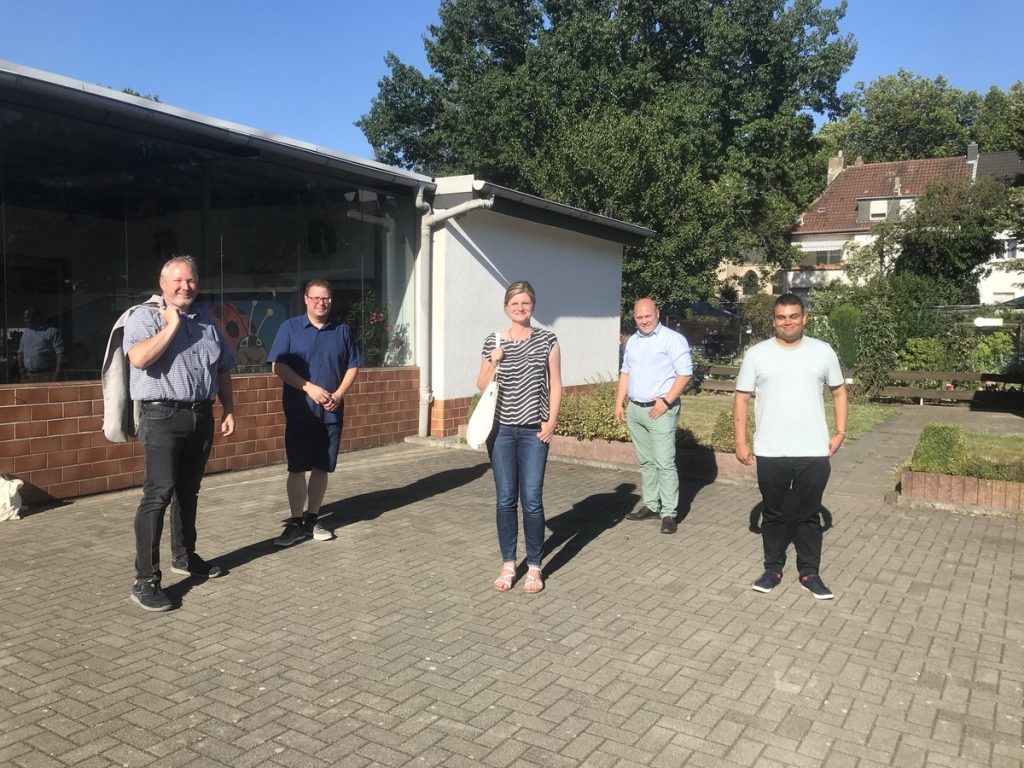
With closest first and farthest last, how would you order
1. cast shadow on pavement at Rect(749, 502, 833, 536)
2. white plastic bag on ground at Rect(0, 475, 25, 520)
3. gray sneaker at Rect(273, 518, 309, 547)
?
gray sneaker at Rect(273, 518, 309, 547), white plastic bag on ground at Rect(0, 475, 25, 520), cast shadow on pavement at Rect(749, 502, 833, 536)

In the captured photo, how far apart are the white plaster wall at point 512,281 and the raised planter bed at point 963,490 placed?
19.7 ft

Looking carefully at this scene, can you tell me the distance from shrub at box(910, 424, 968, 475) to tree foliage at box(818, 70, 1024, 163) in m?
56.2

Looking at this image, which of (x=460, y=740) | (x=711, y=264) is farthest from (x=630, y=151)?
(x=460, y=740)

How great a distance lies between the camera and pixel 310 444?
5.91 m

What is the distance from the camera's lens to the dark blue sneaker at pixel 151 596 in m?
4.58

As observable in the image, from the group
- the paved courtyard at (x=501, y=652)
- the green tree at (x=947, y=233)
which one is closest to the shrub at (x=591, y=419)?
the paved courtyard at (x=501, y=652)

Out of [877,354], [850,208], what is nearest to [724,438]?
[877,354]

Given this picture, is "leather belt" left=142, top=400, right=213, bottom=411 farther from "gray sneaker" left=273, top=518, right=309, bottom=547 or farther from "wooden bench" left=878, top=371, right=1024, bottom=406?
"wooden bench" left=878, top=371, right=1024, bottom=406

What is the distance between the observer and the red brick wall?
6.78m

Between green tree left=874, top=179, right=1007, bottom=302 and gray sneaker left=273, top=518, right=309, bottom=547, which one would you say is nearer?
gray sneaker left=273, top=518, right=309, bottom=547

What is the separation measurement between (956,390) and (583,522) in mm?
15986

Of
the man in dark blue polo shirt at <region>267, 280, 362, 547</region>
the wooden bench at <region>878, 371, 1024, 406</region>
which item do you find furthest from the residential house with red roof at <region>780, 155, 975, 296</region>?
the man in dark blue polo shirt at <region>267, 280, 362, 547</region>

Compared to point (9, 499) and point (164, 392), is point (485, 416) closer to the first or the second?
point (164, 392)

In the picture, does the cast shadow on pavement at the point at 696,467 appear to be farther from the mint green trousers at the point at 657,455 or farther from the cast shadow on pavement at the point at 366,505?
the cast shadow on pavement at the point at 366,505
